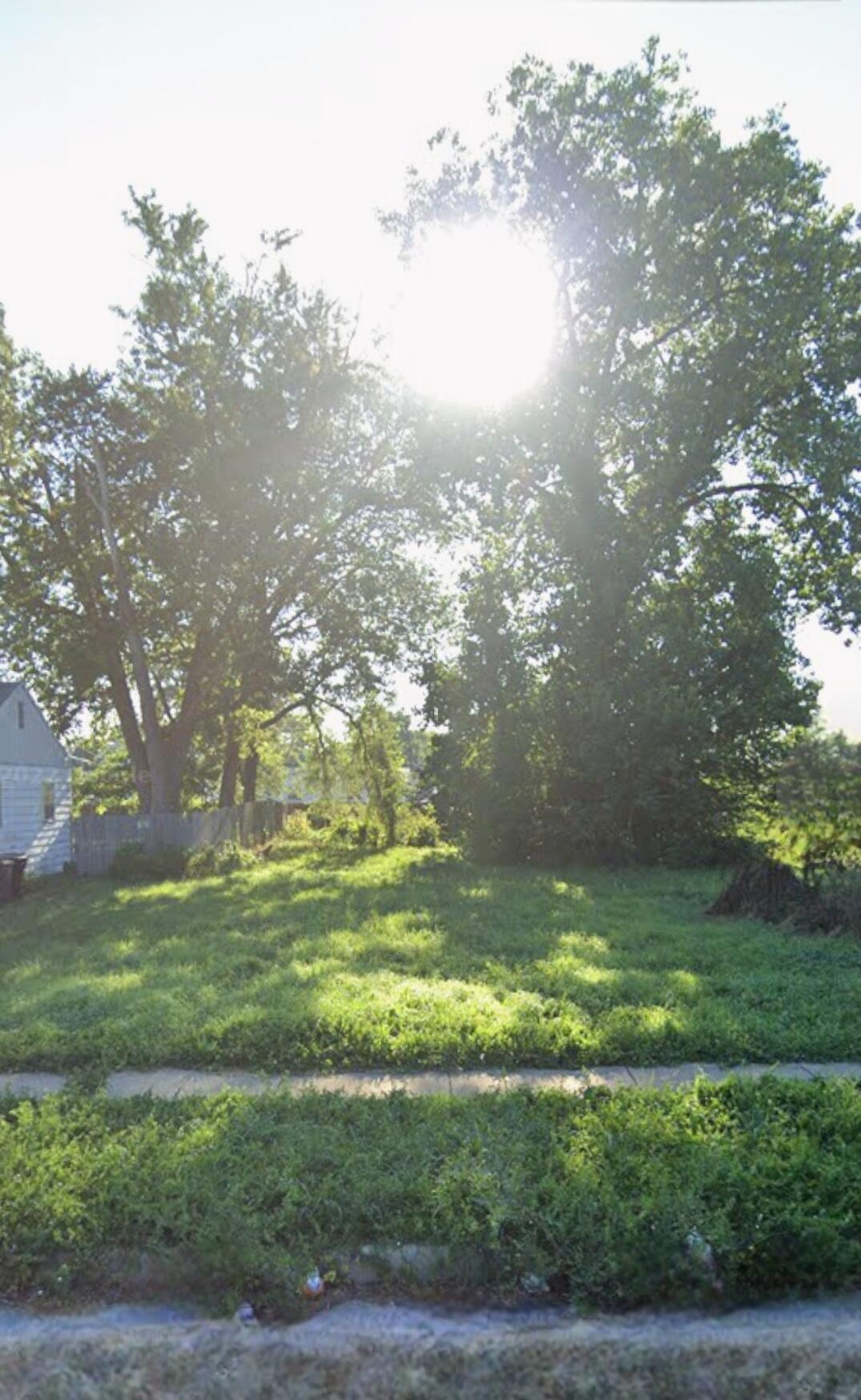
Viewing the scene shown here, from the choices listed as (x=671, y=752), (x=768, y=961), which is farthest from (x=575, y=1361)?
(x=671, y=752)

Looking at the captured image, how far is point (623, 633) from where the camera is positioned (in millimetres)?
17953

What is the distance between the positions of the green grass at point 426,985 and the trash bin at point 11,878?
412 cm

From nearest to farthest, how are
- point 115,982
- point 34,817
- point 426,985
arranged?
point 426,985, point 115,982, point 34,817

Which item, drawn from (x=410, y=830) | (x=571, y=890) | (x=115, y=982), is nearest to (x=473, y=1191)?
(x=115, y=982)

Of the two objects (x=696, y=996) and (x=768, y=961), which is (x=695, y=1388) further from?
(x=768, y=961)

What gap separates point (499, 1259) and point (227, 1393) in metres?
0.92

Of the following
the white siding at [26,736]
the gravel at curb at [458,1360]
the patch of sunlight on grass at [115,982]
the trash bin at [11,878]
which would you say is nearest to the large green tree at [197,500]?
the white siding at [26,736]

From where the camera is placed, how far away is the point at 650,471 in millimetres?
19219

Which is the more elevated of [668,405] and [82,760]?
[668,405]

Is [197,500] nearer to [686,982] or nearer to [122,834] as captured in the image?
[122,834]

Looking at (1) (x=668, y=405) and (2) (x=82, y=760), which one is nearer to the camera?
(1) (x=668, y=405)

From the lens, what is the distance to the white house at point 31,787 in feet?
66.2

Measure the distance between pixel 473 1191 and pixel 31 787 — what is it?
2026 centimetres

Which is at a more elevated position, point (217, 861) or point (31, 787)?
point (31, 787)
